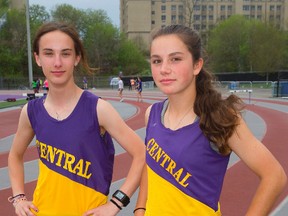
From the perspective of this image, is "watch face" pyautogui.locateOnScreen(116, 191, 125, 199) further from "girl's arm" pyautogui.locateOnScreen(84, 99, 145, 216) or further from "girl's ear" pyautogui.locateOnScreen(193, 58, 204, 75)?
"girl's ear" pyautogui.locateOnScreen(193, 58, 204, 75)

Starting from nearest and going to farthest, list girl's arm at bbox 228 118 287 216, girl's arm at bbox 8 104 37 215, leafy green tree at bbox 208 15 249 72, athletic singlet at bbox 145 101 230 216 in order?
girl's arm at bbox 228 118 287 216 → athletic singlet at bbox 145 101 230 216 → girl's arm at bbox 8 104 37 215 → leafy green tree at bbox 208 15 249 72

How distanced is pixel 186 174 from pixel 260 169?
35cm

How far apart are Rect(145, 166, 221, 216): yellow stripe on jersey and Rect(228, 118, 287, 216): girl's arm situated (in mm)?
234

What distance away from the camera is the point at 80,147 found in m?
2.00

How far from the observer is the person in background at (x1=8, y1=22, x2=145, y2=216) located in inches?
79.4

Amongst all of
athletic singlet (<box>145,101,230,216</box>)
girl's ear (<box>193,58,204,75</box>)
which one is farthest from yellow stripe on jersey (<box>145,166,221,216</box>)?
girl's ear (<box>193,58,204,75</box>)

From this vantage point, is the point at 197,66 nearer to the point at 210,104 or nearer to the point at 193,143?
the point at 210,104

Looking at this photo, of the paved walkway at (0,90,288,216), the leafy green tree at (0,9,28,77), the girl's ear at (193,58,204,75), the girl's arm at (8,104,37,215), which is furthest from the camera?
the leafy green tree at (0,9,28,77)

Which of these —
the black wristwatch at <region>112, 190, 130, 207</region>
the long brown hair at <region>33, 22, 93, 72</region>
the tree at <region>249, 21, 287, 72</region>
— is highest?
the tree at <region>249, 21, 287, 72</region>

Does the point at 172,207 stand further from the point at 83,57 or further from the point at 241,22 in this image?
the point at 241,22

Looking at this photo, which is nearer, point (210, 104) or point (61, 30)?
point (210, 104)

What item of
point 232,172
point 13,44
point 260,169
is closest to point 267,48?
point 232,172

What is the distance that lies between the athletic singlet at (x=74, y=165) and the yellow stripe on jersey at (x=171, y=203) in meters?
0.37

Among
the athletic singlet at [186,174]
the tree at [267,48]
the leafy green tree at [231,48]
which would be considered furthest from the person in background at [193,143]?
the leafy green tree at [231,48]
